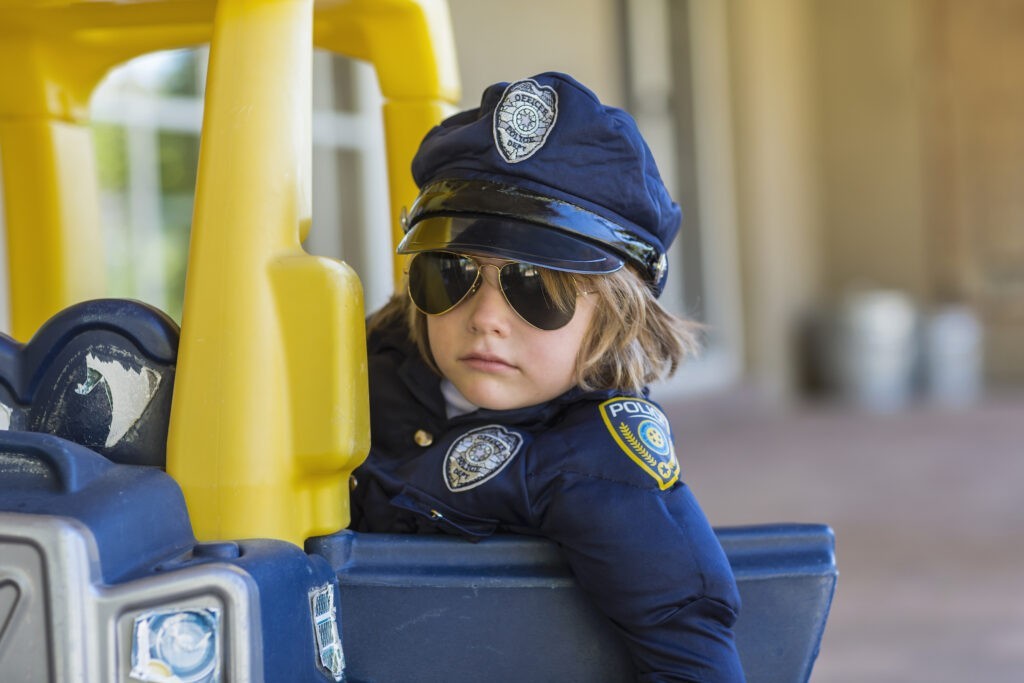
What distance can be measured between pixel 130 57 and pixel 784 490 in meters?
4.10

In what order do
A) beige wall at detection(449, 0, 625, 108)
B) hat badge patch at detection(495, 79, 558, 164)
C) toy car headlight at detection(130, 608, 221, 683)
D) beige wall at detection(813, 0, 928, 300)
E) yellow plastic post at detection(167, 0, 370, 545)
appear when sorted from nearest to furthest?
toy car headlight at detection(130, 608, 221, 683), yellow plastic post at detection(167, 0, 370, 545), hat badge patch at detection(495, 79, 558, 164), beige wall at detection(449, 0, 625, 108), beige wall at detection(813, 0, 928, 300)

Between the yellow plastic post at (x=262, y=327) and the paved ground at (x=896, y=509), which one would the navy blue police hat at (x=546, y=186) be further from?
the paved ground at (x=896, y=509)

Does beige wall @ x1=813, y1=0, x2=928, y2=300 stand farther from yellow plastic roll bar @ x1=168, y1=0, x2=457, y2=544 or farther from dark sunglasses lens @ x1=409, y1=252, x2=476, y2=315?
yellow plastic roll bar @ x1=168, y1=0, x2=457, y2=544

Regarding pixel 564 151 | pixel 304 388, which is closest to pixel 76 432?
pixel 304 388

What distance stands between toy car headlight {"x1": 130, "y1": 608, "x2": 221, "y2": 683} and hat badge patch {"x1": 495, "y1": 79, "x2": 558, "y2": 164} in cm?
52

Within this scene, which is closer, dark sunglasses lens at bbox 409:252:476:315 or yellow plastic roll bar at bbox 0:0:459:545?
yellow plastic roll bar at bbox 0:0:459:545

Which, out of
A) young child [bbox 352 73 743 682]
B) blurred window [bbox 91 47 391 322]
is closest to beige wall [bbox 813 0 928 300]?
blurred window [bbox 91 47 391 322]

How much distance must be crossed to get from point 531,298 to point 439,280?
0.11m

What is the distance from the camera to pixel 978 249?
375 inches

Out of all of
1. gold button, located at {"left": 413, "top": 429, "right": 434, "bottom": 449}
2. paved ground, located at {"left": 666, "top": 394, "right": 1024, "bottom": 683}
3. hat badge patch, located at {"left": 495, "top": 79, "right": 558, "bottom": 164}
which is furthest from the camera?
paved ground, located at {"left": 666, "top": 394, "right": 1024, "bottom": 683}

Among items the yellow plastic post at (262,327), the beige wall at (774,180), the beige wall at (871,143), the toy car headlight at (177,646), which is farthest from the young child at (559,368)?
the beige wall at (871,143)

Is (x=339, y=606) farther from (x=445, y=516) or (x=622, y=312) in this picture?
(x=622, y=312)

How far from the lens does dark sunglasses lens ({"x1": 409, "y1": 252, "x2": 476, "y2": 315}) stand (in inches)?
49.6

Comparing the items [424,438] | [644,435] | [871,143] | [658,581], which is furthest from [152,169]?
[871,143]
